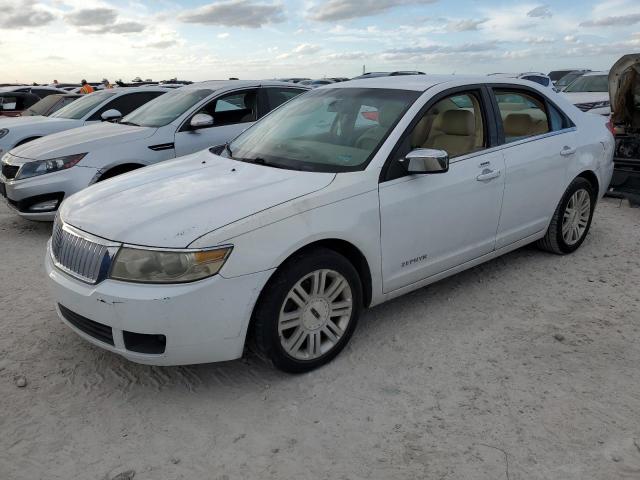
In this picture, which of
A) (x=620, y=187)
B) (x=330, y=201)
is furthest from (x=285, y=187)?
(x=620, y=187)

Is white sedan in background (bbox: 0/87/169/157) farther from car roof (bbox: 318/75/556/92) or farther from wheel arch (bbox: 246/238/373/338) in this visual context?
wheel arch (bbox: 246/238/373/338)

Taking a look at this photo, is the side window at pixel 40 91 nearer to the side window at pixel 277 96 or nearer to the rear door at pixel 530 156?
the side window at pixel 277 96

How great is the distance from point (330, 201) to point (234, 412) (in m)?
1.23

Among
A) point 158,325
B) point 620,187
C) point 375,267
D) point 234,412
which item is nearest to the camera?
point 158,325

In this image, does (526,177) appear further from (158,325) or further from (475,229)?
(158,325)

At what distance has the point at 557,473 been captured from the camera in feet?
7.68

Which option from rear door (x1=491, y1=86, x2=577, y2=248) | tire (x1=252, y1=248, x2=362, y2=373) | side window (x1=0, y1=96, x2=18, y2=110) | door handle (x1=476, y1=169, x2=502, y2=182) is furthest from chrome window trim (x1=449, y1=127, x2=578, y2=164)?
side window (x1=0, y1=96, x2=18, y2=110)

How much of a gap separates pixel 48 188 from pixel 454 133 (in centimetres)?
424

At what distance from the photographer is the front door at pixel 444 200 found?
336 centimetres

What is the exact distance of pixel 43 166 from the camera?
5855 mm

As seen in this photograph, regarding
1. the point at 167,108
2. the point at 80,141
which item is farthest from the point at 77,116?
the point at 80,141

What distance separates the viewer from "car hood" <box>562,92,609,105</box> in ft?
34.6

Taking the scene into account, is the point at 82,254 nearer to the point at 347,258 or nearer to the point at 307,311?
the point at 307,311

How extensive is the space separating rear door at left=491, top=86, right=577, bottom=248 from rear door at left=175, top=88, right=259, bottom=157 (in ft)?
10.9
